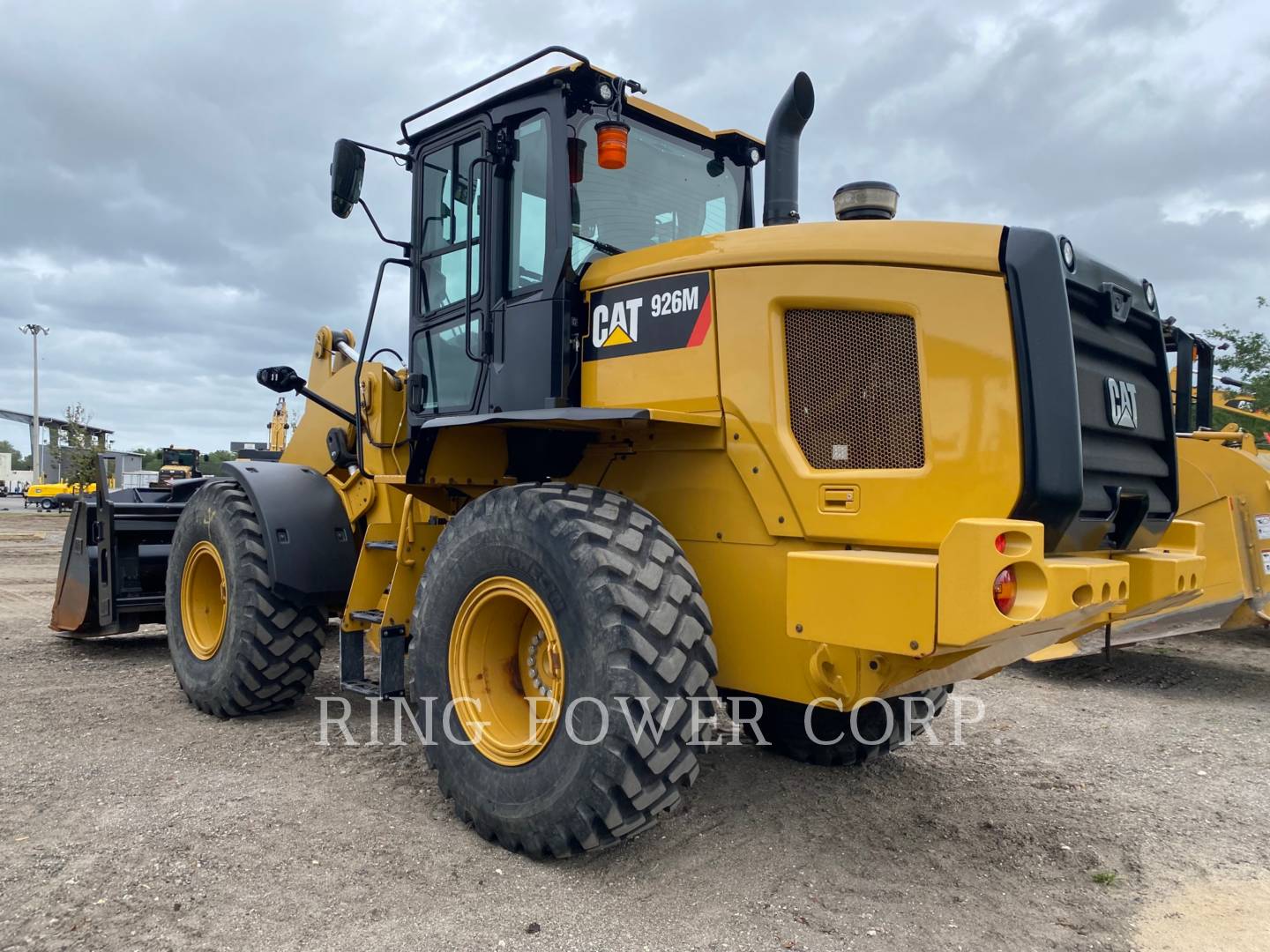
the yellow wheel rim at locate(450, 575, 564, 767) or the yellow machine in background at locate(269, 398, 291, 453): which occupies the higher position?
the yellow machine in background at locate(269, 398, 291, 453)

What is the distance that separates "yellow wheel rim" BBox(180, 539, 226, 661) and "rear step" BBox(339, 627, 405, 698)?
1.23 metres

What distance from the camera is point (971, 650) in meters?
3.12

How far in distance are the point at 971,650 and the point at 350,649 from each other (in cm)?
305

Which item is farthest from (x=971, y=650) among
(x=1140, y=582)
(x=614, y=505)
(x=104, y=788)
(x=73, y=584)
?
(x=73, y=584)

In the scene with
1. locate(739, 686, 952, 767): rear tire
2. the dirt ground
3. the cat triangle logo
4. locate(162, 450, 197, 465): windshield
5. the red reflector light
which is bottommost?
the dirt ground

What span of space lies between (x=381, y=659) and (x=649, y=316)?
1.94m

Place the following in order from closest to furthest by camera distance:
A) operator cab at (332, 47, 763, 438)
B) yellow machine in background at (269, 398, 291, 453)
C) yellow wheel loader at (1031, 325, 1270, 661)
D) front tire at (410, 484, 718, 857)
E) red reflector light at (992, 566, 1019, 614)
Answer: red reflector light at (992, 566, 1019, 614), front tire at (410, 484, 718, 857), operator cab at (332, 47, 763, 438), yellow wheel loader at (1031, 325, 1270, 661), yellow machine in background at (269, 398, 291, 453)

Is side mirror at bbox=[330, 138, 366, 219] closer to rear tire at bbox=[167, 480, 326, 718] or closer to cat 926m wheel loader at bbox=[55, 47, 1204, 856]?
cat 926m wheel loader at bbox=[55, 47, 1204, 856]

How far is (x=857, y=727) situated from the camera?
15.1 ft

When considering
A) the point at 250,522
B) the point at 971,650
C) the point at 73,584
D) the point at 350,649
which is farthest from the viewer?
the point at 73,584

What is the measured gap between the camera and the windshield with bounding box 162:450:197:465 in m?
32.3

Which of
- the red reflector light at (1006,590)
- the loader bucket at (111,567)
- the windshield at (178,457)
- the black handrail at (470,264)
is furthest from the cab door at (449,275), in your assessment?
the windshield at (178,457)

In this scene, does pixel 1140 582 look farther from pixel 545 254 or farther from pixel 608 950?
pixel 545 254

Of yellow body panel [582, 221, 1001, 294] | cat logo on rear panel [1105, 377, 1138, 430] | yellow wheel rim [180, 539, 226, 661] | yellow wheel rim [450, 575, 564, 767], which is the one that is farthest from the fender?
cat logo on rear panel [1105, 377, 1138, 430]
